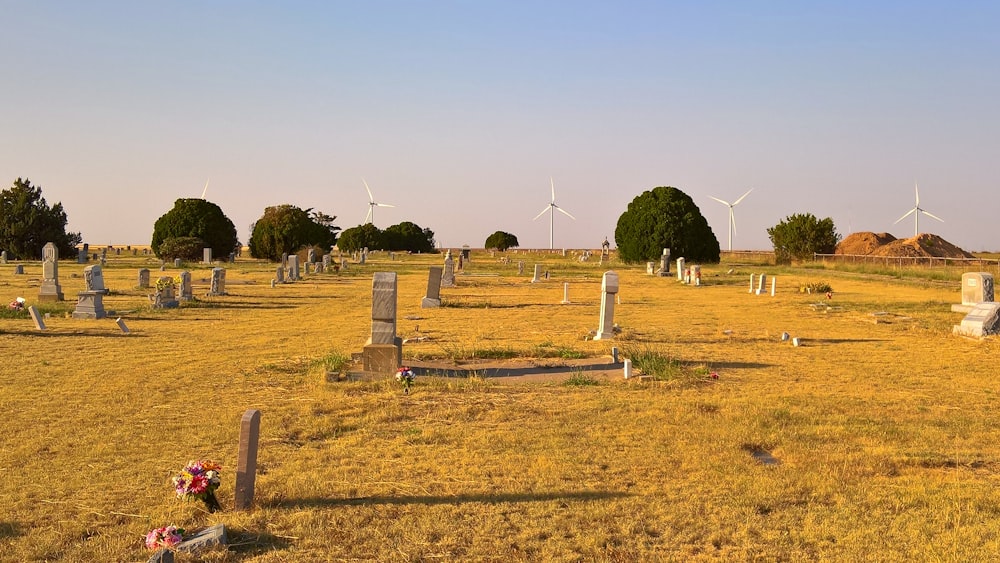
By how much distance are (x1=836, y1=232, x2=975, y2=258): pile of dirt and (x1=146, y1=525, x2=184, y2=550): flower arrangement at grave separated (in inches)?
3035

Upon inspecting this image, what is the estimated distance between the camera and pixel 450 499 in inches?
268

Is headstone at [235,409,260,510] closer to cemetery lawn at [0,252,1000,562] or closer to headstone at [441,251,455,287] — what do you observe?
cemetery lawn at [0,252,1000,562]

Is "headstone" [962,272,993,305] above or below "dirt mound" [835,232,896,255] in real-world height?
below

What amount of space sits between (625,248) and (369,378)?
55.0 m

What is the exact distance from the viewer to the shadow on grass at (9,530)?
5926mm

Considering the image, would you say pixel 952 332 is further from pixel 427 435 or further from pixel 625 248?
pixel 625 248

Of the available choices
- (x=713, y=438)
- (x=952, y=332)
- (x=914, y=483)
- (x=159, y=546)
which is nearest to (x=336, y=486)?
(x=159, y=546)

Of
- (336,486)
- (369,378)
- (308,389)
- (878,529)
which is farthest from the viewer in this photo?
(369,378)

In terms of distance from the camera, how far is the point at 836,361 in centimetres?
1489

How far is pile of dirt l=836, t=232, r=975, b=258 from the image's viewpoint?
74688 mm

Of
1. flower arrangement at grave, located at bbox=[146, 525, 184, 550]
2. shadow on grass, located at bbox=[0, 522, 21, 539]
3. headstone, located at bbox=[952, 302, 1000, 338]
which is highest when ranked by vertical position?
headstone, located at bbox=[952, 302, 1000, 338]

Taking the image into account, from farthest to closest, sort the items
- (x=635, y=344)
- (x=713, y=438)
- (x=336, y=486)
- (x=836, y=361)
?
(x=635, y=344) → (x=836, y=361) → (x=713, y=438) → (x=336, y=486)

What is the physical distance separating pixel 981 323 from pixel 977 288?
565 cm

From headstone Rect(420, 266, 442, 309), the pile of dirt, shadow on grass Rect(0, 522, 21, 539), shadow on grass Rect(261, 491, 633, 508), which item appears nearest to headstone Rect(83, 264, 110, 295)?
headstone Rect(420, 266, 442, 309)
